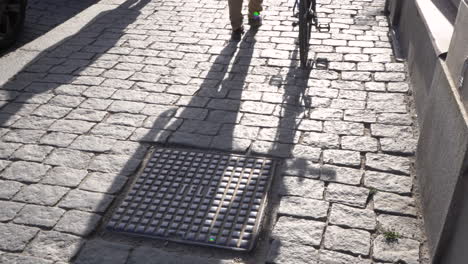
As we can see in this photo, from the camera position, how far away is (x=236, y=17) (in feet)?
23.5

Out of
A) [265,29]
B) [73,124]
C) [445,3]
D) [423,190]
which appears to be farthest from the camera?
[265,29]

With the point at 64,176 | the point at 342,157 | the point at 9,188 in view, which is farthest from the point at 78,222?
the point at 342,157

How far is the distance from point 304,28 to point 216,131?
1.86m

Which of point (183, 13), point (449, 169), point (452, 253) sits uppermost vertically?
point (449, 169)

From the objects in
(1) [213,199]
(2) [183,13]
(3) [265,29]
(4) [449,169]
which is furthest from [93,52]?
(4) [449,169]

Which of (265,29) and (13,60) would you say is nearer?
(13,60)

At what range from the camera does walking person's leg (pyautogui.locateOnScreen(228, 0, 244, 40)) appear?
7094mm

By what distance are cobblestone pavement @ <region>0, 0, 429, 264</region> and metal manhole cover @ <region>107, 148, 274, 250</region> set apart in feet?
0.36

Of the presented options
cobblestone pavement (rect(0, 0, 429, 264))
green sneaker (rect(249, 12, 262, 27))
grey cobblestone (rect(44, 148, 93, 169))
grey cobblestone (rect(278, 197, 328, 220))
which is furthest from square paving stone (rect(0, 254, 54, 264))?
green sneaker (rect(249, 12, 262, 27))

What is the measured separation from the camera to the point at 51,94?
232 inches

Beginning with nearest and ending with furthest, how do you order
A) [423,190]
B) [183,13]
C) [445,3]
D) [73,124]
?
1. [423,190]
2. [73,124]
3. [445,3]
4. [183,13]

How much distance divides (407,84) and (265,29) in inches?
99.3

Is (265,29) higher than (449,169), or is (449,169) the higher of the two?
(449,169)

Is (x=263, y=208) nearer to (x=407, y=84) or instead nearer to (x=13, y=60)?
(x=407, y=84)
